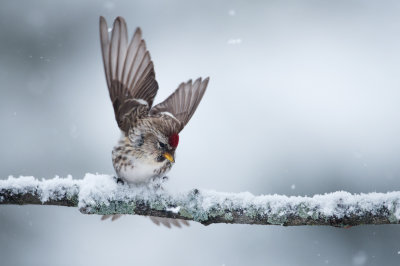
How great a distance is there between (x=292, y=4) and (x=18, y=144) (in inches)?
177

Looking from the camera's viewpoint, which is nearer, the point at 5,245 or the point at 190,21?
the point at 5,245

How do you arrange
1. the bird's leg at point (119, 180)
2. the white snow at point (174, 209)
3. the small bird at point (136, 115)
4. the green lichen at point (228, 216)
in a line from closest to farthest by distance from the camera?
the green lichen at point (228, 216), the white snow at point (174, 209), the bird's leg at point (119, 180), the small bird at point (136, 115)

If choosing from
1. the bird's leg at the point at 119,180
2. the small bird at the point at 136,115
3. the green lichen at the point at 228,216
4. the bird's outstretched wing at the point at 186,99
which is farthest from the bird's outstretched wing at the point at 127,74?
the green lichen at the point at 228,216

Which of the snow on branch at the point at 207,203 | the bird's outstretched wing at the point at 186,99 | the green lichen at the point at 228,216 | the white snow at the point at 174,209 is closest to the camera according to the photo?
the snow on branch at the point at 207,203

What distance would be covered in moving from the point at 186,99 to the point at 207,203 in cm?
131

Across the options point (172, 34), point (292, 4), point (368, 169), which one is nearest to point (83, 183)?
point (368, 169)

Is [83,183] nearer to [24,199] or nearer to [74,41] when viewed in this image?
[24,199]

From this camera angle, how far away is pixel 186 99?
3699 mm

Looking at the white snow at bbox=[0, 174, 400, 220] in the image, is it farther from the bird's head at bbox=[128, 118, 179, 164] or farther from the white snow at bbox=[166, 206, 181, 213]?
the bird's head at bbox=[128, 118, 179, 164]

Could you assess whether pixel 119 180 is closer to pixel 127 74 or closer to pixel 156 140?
pixel 156 140

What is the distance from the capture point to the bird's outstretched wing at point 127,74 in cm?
312

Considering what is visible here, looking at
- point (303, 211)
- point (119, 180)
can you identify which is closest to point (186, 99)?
point (119, 180)

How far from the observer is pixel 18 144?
639 cm

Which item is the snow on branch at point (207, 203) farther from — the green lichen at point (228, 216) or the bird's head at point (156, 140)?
the bird's head at point (156, 140)
